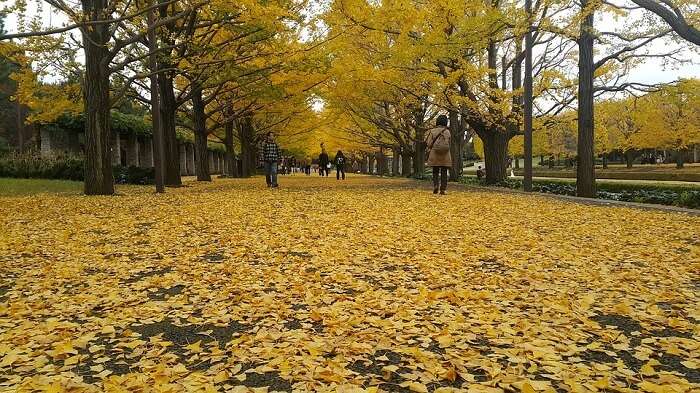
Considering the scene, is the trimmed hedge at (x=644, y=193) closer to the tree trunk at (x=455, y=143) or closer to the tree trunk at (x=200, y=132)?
the tree trunk at (x=455, y=143)

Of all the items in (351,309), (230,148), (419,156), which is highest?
(230,148)

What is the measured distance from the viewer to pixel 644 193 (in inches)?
472

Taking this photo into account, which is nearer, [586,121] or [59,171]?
[586,121]

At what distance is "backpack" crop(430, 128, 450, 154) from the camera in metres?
11.4

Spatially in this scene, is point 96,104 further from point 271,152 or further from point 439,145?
point 439,145

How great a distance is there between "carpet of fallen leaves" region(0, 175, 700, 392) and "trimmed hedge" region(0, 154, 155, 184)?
13.0 meters

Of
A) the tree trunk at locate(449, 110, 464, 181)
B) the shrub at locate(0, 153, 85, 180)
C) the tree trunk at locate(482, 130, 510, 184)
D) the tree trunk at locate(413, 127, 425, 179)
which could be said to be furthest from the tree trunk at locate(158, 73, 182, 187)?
the tree trunk at locate(413, 127, 425, 179)

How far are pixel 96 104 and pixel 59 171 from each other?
975 centimetres

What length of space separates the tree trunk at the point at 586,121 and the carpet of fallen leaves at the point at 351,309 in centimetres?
527

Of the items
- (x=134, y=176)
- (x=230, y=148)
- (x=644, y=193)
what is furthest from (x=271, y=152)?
(x=230, y=148)

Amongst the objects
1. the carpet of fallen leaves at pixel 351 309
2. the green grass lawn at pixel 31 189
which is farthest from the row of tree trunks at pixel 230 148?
the carpet of fallen leaves at pixel 351 309

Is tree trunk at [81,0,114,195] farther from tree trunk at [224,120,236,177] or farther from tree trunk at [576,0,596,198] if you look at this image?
tree trunk at [224,120,236,177]

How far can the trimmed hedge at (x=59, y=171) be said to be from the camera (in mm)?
19281

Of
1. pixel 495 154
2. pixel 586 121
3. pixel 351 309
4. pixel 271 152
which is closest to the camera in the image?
pixel 351 309
